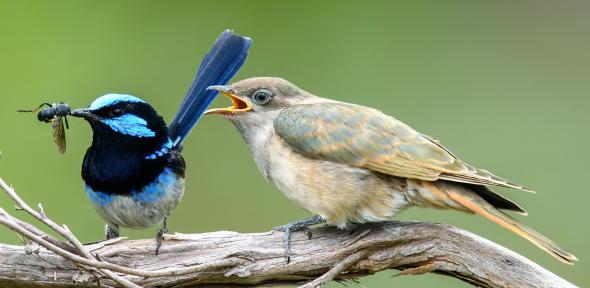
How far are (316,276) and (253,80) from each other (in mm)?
757

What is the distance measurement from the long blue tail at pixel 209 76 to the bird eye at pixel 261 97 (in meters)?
0.27

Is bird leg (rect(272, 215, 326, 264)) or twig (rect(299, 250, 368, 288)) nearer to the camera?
twig (rect(299, 250, 368, 288))

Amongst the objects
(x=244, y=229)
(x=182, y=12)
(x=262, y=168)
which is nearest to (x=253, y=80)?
(x=262, y=168)

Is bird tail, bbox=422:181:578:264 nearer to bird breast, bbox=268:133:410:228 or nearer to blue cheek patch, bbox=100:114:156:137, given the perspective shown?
bird breast, bbox=268:133:410:228

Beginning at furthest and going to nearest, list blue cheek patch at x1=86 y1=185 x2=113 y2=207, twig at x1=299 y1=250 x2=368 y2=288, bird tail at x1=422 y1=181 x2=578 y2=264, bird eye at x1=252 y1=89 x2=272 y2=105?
1. bird eye at x1=252 y1=89 x2=272 y2=105
2. blue cheek patch at x1=86 y1=185 x2=113 y2=207
3. twig at x1=299 y1=250 x2=368 y2=288
4. bird tail at x1=422 y1=181 x2=578 y2=264

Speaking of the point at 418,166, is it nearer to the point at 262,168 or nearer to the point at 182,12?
the point at 262,168

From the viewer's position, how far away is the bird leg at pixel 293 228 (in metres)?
4.03

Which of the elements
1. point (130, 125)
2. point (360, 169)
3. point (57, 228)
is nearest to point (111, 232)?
point (130, 125)

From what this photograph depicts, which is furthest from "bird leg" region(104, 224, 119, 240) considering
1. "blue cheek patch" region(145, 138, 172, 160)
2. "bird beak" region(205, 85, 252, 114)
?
"bird beak" region(205, 85, 252, 114)

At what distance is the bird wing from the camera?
391 centimetres

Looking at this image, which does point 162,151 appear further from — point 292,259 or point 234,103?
point 292,259

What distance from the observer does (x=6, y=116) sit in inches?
261

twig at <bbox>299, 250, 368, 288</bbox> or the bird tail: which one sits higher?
the bird tail

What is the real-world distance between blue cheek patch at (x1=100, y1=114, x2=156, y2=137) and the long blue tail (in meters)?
0.31
